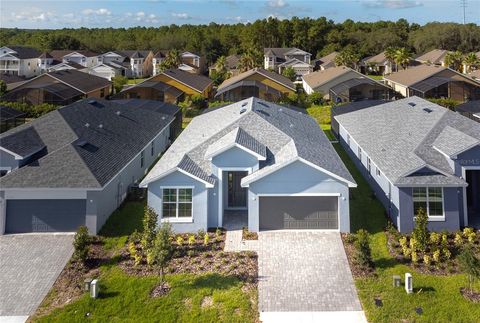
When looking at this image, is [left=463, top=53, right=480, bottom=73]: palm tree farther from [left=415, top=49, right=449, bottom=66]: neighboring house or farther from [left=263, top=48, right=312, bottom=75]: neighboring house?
[left=263, top=48, right=312, bottom=75]: neighboring house

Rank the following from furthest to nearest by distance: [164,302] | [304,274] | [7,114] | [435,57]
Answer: [435,57] → [7,114] → [304,274] → [164,302]

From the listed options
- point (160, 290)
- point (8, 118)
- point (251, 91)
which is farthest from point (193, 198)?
point (251, 91)

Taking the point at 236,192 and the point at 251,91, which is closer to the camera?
the point at 236,192

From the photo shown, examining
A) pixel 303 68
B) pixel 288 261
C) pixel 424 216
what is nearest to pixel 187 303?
pixel 288 261

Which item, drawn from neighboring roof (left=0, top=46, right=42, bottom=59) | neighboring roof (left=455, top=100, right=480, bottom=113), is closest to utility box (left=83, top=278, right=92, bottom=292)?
neighboring roof (left=455, top=100, right=480, bottom=113)

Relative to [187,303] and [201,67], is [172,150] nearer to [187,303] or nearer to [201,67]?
[187,303]

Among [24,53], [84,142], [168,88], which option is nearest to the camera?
[84,142]

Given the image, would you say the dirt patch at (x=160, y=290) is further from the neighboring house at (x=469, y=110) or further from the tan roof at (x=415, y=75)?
the tan roof at (x=415, y=75)

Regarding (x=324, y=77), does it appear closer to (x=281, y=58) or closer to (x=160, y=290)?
(x=281, y=58)

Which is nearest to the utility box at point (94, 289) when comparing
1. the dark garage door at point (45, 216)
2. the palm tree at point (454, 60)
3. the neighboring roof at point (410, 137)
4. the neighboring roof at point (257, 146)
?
the dark garage door at point (45, 216)
